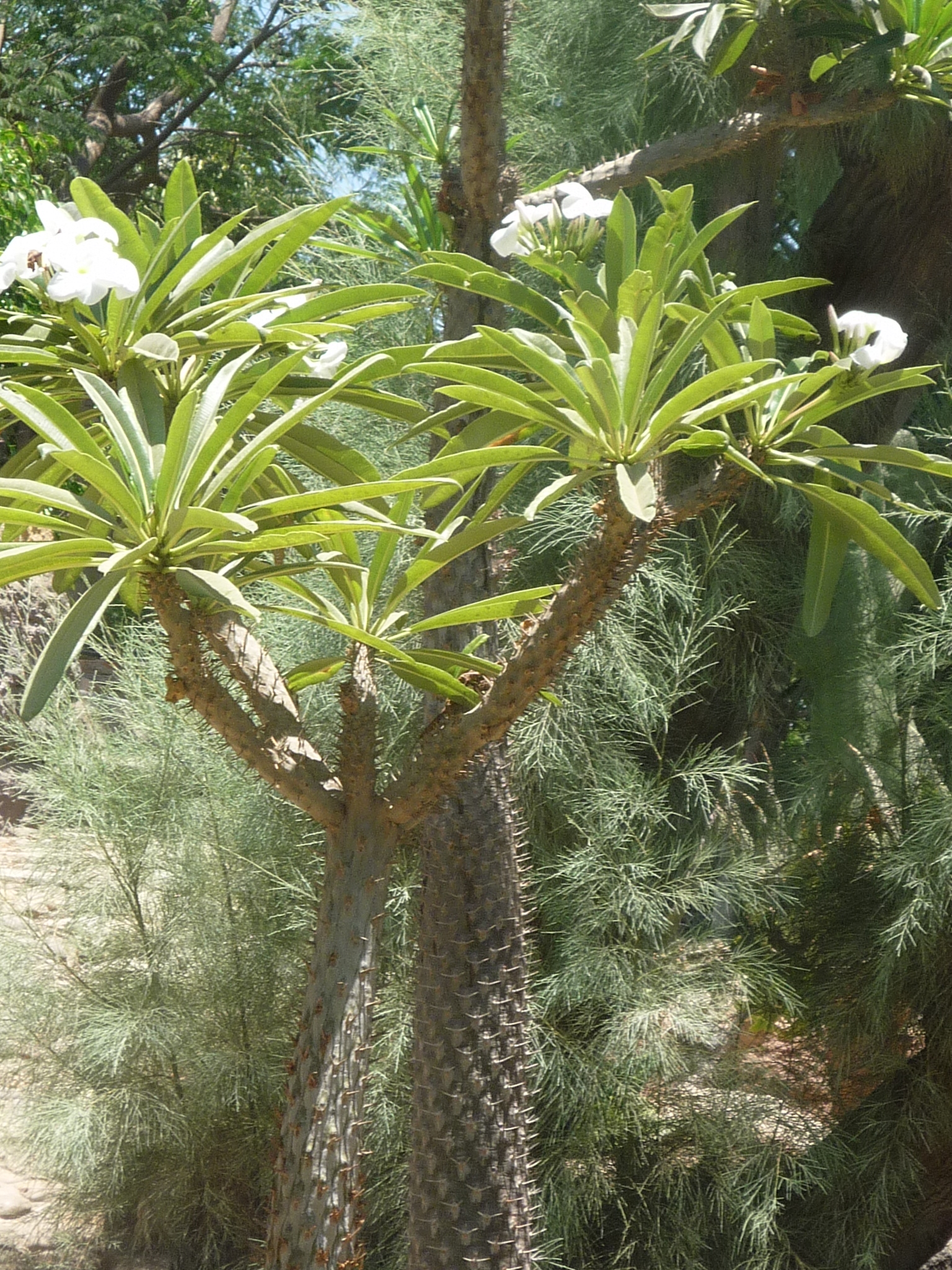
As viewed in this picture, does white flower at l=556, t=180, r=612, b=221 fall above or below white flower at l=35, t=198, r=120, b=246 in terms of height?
above

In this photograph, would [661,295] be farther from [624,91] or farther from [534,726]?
[624,91]

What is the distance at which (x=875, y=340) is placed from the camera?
66 centimetres

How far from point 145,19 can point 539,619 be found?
3.87 meters

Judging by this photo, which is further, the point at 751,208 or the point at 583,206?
the point at 751,208

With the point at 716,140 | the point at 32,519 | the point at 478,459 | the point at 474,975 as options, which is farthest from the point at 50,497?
the point at 716,140

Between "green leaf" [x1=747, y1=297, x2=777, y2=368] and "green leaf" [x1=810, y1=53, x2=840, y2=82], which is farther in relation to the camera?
"green leaf" [x1=810, y1=53, x2=840, y2=82]

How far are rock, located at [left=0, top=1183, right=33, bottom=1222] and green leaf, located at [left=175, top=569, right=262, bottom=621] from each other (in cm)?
192

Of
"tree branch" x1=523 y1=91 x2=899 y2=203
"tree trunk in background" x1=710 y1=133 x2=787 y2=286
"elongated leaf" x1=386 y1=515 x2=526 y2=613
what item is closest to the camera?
"elongated leaf" x1=386 y1=515 x2=526 y2=613

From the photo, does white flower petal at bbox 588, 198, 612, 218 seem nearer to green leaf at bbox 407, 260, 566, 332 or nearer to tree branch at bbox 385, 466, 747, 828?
green leaf at bbox 407, 260, 566, 332

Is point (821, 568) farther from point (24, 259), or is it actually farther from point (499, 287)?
point (24, 259)

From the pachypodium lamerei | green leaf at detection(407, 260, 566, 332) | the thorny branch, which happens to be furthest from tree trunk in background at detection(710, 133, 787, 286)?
the thorny branch

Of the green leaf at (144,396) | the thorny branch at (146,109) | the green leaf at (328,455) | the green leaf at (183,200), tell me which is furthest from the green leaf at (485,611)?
the thorny branch at (146,109)

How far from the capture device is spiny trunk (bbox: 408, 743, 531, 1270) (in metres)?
0.98

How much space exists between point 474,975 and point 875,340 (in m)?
0.66
